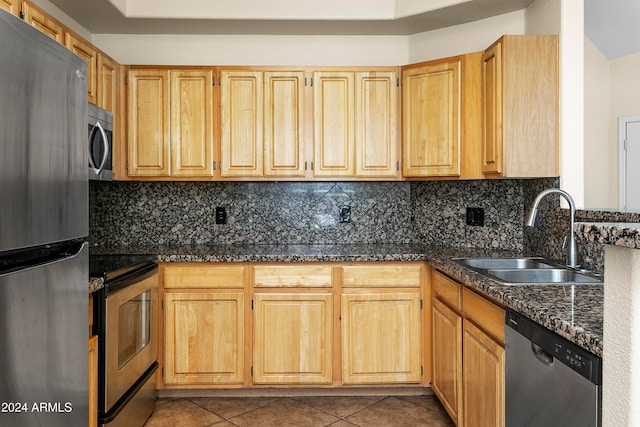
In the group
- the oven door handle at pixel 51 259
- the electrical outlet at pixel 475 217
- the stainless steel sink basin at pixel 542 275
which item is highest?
the electrical outlet at pixel 475 217

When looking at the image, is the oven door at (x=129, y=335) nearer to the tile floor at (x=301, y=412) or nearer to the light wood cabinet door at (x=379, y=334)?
the tile floor at (x=301, y=412)

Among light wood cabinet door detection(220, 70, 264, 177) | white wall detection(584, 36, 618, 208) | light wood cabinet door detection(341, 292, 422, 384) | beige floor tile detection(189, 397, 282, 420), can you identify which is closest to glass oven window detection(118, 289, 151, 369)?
beige floor tile detection(189, 397, 282, 420)

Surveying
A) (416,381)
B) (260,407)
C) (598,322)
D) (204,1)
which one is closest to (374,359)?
(416,381)

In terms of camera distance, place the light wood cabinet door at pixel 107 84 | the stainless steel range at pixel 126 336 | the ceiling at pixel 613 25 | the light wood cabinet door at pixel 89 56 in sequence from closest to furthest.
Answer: the stainless steel range at pixel 126 336, the light wood cabinet door at pixel 89 56, the light wood cabinet door at pixel 107 84, the ceiling at pixel 613 25

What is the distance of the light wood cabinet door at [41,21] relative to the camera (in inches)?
85.2

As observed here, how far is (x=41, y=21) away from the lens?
2.27m

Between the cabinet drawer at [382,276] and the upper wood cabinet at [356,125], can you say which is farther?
the upper wood cabinet at [356,125]

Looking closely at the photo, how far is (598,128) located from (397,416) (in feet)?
9.88

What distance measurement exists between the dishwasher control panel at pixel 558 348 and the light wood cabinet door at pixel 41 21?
221 cm

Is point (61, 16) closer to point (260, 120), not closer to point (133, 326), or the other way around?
point (260, 120)

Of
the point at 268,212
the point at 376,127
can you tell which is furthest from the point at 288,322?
the point at 376,127

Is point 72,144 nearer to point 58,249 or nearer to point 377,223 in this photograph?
point 58,249

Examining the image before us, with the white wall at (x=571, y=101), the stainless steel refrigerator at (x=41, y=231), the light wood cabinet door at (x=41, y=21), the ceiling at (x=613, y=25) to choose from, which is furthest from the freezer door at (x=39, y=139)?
the ceiling at (x=613, y=25)

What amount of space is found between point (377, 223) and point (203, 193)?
1306 millimetres
